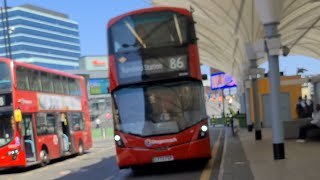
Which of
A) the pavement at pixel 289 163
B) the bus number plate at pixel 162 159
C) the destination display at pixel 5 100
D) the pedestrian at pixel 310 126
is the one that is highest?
the destination display at pixel 5 100

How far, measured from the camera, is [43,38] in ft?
292

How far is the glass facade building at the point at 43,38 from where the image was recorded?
76750 millimetres

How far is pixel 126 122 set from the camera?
→ 1541 cm

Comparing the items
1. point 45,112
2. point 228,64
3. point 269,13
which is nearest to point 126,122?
point 269,13

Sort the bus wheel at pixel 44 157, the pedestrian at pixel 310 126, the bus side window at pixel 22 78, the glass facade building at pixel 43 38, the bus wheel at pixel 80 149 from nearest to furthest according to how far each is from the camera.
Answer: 1. the pedestrian at pixel 310 126
2. the bus side window at pixel 22 78
3. the bus wheel at pixel 44 157
4. the bus wheel at pixel 80 149
5. the glass facade building at pixel 43 38

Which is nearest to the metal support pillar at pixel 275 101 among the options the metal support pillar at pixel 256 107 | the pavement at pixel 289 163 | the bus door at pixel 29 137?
the pavement at pixel 289 163

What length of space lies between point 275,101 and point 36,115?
10880 millimetres

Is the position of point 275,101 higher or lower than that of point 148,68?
lower

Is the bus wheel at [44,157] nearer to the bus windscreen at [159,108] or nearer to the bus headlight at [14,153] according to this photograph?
the bus headlight at [14,153]

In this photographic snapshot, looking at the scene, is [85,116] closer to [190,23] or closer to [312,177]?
[190,23]

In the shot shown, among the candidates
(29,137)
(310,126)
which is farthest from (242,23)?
(29,137)

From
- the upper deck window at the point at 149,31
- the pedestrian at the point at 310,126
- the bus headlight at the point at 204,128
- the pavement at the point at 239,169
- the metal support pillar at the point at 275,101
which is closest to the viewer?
the pavement at the point at 239,169

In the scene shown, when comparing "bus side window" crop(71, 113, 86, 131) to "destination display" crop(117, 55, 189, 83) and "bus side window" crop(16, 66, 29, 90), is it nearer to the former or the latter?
"bus side window" crop(16, 66, 29, 90)

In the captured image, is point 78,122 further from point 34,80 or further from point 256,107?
point 256,107
